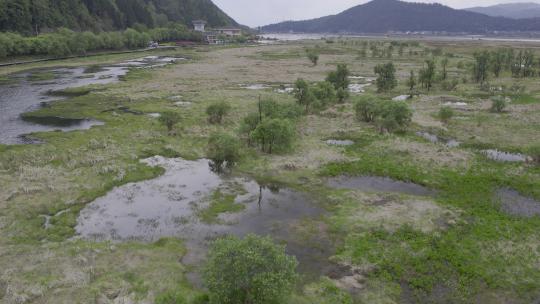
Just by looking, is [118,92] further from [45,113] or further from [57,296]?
[57,296]

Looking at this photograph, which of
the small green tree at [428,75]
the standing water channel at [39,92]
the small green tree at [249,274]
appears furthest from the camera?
the small green tree at [428,75]

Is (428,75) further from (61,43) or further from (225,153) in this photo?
(61,43)

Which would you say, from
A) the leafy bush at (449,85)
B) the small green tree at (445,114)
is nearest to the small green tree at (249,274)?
the small green tree at (445,114)

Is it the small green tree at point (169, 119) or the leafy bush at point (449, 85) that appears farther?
the leafy bush at point (449, 85)

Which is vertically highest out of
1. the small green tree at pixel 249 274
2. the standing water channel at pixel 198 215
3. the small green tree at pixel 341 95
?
the small green tree at pixel 341 95

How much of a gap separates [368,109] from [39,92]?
75.7m

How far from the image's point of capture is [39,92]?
89000 millimetres

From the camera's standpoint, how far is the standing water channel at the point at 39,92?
200 ft

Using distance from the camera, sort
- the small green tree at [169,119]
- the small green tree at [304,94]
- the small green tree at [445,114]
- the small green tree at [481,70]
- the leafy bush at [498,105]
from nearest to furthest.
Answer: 1. the small green tree at [169,119]
2. the small green tree at [445,114]
3. the leafy bush at [498,105]
4. the small green tree at [304,94]
5. the small green tree at [481,70]

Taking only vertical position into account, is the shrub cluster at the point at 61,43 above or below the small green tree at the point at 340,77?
above

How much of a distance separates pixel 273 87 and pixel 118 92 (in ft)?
125

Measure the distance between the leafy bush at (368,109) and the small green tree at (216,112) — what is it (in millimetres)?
22937

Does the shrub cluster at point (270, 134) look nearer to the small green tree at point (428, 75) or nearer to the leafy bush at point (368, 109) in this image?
the leafy bush at point (368, 109)

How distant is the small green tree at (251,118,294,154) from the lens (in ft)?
162
